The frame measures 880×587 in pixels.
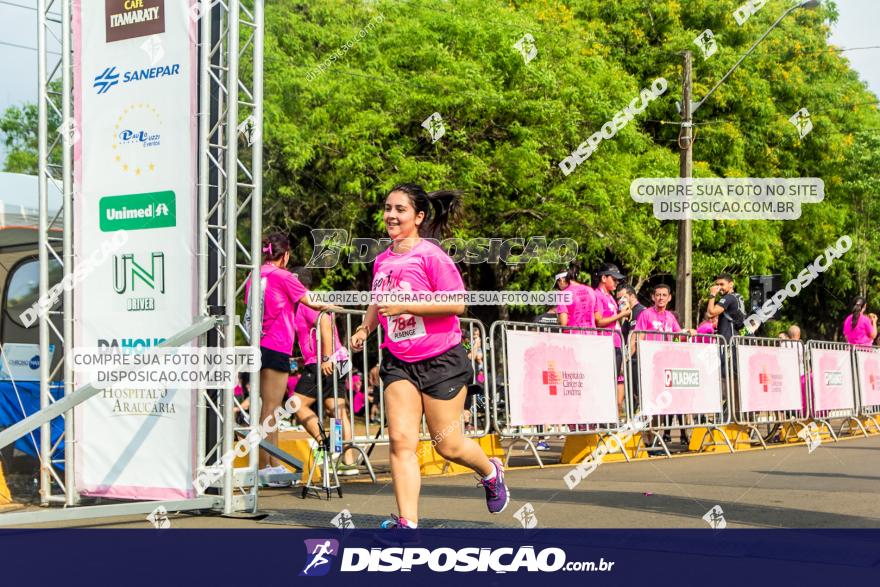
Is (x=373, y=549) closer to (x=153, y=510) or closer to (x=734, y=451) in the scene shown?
(x=153, y=510)

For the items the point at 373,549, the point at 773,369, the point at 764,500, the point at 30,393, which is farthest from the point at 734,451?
the point at 373,549

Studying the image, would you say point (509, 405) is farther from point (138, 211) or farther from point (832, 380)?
point (832, 380)

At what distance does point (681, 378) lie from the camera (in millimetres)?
13719

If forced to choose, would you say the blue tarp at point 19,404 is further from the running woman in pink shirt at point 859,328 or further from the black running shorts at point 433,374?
the running woman in pink shirt at point 859,328

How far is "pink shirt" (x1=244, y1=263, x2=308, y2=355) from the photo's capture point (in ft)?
32.1

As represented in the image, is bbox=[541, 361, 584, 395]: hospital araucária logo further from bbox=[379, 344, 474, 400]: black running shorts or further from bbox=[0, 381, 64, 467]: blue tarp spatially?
bbox=[379, 344, 474, 400]: black running shorts

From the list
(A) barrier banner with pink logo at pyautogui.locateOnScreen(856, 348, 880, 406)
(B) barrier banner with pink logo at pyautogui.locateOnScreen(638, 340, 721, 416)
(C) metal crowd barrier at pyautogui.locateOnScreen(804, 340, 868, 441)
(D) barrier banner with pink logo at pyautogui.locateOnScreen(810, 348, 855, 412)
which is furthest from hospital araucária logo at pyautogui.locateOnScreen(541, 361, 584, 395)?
(A) barrier banner with pink logo at pyautogui.locateOnScreen(856, 348, 880, 406)

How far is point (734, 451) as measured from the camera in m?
14.5

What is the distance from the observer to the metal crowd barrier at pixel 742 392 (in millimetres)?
14617

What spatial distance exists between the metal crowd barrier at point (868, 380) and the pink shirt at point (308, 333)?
1054 cm

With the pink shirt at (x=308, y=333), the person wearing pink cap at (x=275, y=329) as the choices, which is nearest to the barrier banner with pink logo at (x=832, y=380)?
the pink shirt at (x=308, y=333)

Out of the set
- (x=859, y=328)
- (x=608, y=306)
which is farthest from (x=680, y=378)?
(x=859, y=328)

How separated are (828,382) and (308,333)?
30.5 ft

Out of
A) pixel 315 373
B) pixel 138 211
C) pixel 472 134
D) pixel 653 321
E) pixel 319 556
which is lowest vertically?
pixel 319 556
